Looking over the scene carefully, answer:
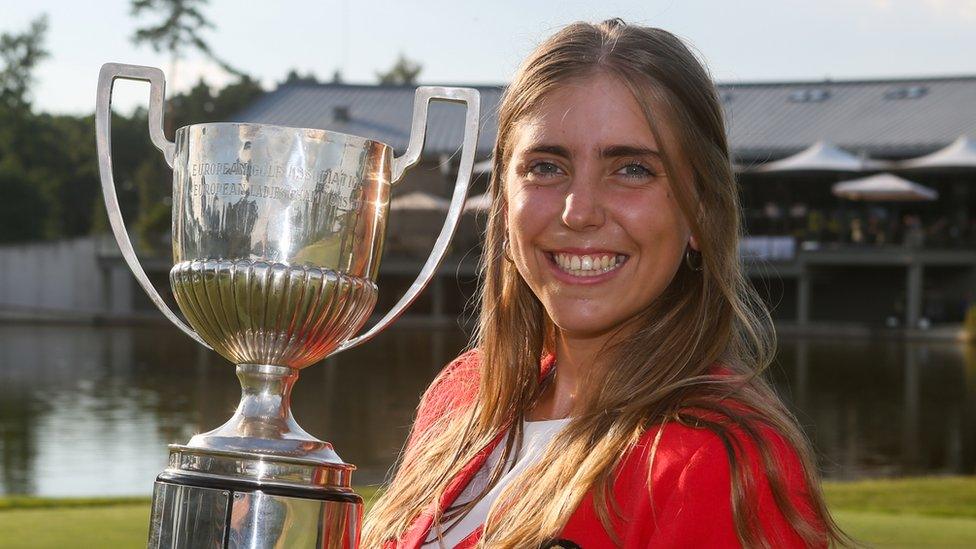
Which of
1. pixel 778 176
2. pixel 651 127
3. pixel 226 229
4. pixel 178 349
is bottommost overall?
pixel 178 349

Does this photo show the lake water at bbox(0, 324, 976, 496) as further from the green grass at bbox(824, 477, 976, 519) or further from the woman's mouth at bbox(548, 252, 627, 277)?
the woman's mouth at bbox(548, 252, 627, 277)

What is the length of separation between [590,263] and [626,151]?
15 cm

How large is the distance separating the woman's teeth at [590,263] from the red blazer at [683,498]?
25 cm

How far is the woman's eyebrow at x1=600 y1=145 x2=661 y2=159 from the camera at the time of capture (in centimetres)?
169

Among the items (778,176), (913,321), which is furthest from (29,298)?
(913,321)

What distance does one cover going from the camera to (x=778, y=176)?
3412 centimetres

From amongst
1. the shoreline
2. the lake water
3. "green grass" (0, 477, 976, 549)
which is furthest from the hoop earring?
the shoreline

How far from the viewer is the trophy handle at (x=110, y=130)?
71.7 inches

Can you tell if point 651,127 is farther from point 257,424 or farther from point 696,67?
point 257,424

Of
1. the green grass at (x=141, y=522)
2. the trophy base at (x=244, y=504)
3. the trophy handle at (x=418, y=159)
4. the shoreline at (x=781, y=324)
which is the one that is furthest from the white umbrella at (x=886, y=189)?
the trophy base at (x=244, y=504)

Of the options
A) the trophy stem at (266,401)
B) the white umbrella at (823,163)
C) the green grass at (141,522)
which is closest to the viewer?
the trophy stem at (266,401)

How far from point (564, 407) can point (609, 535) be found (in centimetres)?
38

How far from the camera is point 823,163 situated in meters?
31.2

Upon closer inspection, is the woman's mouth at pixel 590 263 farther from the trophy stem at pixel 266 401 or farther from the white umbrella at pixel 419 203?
the white umbrella at pixel 419 203
